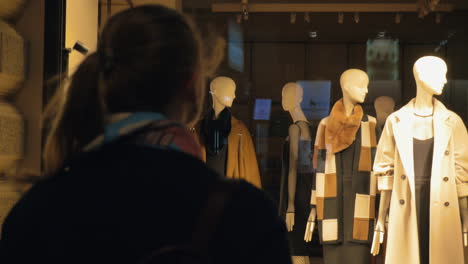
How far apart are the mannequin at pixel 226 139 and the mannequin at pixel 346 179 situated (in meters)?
0.48

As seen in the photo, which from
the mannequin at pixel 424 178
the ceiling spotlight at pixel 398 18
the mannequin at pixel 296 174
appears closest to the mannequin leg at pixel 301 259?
the mannequin at pixel 296 174

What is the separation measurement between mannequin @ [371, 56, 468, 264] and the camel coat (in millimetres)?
835

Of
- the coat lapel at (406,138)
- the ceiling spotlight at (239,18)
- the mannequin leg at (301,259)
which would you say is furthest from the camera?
the ceiling spotlight at (239,18)

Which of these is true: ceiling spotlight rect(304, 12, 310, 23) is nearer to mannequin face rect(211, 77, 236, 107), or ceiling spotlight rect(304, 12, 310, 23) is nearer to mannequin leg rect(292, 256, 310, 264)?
mannequin face rect(211, 77, 236, 107)

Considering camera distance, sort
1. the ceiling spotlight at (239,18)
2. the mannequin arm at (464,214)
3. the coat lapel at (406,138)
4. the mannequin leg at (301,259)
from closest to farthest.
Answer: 1. the mannequin arm at (464,214)
2. the coat lapel at (406,138)
3. the mannequin leg at (301,259)
4. the ceiling spotlight at (239,18)

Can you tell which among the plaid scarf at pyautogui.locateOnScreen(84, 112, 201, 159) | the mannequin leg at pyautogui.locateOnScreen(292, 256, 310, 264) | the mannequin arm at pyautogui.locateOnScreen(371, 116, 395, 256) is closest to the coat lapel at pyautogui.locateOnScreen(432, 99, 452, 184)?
the mannequin arm at pyautogui.locateOnScreen(371, 116, 395, 256)

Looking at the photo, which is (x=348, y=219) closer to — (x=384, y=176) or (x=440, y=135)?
(x=384, y=176)

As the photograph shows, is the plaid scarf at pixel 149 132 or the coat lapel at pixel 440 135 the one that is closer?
the plaid scarf at pixel 149 132

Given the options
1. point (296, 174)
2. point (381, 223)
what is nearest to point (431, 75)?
point (381, 223)

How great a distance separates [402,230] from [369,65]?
120cm

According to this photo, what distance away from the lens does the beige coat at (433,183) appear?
12.6ft

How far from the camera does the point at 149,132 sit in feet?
3.09

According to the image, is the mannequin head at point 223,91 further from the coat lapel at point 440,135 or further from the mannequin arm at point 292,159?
the coat lapel at point 440,135

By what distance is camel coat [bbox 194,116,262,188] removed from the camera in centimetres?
431
